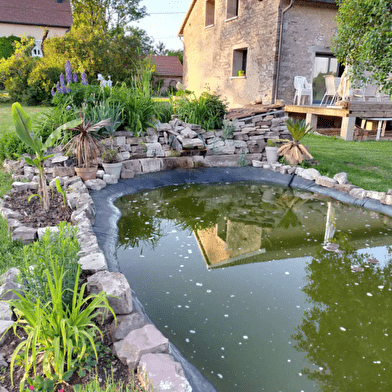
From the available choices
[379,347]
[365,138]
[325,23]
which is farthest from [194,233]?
[325,23]

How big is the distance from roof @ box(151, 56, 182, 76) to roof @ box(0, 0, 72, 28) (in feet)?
23.7

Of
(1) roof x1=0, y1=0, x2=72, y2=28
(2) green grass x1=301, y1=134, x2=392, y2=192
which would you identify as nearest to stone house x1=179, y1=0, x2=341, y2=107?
(2) green grass x1=301, y1=134, x2=392, y2=192

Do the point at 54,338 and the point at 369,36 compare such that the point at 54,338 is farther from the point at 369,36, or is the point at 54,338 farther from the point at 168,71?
the point at 168,71

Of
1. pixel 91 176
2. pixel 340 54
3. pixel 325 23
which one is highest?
pixel 325 23

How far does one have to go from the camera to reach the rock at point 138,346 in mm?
2168

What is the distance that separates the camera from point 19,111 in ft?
12.8

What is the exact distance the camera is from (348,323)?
305 centimetres

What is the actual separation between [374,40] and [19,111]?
4.42 m

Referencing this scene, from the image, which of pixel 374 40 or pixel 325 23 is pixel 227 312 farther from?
pixel 325 23

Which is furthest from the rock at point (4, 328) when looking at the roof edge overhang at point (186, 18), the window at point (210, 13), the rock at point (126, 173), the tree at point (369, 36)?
the roof edge overhang at point (186, 18)

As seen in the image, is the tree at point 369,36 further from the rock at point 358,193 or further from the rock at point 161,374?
the rock at point 161,374

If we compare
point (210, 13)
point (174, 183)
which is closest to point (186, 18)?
point (210, 13)

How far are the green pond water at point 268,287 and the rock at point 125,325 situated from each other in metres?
0.44

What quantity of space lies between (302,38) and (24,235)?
10.8 m
